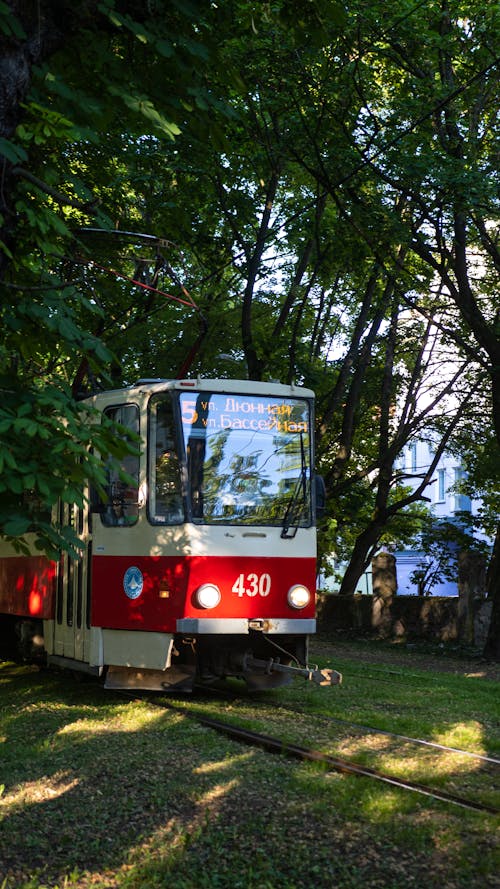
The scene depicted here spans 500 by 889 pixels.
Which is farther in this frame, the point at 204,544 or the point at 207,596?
the point at 204,544

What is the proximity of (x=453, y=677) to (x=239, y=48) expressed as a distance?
971 centimetres

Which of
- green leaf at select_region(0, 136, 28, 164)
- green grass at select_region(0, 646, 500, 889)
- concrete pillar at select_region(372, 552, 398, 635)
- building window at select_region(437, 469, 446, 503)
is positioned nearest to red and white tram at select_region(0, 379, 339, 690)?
green grass at select_region(0, 646, 500, 889)

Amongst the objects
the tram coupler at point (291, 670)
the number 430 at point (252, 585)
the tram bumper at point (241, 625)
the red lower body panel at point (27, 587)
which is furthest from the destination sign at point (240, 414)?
the red lower body panel at point (27, 587)

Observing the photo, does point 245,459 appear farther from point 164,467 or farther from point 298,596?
point 298,596

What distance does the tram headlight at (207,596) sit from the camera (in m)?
10.8

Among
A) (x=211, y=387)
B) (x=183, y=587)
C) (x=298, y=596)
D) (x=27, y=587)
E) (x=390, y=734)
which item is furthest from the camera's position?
(x=27, y=587)

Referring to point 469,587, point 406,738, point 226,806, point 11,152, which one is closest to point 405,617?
point 469,587

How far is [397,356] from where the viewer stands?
88.4ft

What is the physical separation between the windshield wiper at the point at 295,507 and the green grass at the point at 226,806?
6.03ft

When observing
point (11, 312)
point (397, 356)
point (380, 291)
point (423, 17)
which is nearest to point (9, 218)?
point (11, 312)

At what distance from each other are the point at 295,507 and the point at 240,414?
3.82ft

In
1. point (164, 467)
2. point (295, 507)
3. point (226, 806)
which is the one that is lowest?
point (226, 806)

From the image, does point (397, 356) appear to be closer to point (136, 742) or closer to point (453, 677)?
point (453, 677)

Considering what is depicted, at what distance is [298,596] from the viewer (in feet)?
37.6
